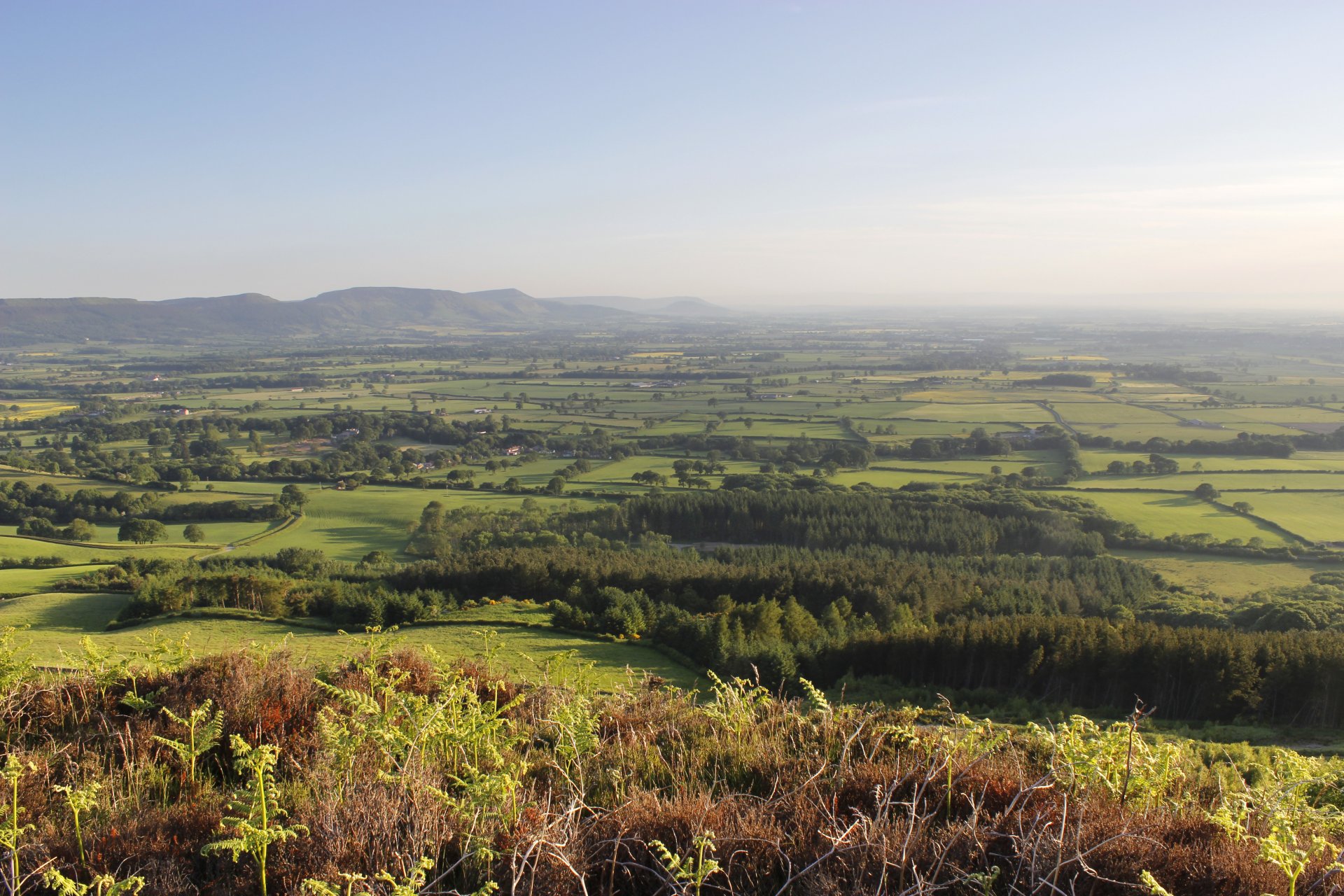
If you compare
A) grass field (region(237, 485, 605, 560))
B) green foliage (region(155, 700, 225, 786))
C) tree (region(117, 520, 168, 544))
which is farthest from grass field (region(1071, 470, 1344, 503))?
tree (region(117, 520, 168, 544))

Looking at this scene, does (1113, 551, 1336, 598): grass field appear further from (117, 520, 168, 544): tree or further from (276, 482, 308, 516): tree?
(117, 520, 168, 544): tree

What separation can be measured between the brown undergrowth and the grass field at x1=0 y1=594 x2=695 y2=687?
9014mm

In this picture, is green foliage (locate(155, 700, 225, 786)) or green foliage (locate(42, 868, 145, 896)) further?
green foliage (locate(155, 700, 225, 786))

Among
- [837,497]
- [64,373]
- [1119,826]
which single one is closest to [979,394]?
[837,497]

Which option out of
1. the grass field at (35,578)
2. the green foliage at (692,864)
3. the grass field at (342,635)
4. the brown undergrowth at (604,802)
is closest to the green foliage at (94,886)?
the brown undergrowth at (604,802)

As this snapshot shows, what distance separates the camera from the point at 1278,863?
12.2 ft

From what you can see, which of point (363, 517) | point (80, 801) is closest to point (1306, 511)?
point (80, 801)

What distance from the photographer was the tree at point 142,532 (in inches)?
1805

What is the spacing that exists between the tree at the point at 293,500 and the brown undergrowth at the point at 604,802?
49741 millimetres

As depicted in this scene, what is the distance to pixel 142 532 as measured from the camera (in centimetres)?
4591

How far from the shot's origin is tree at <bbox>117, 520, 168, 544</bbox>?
45.8 meters

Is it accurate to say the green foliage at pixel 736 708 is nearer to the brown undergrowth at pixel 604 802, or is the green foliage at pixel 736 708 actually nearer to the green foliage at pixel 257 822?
the brown undergrowth at pixel 604 802

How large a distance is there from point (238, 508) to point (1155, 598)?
5395cm

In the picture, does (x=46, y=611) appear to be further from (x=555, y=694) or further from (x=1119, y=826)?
(x=1119, y=826)
